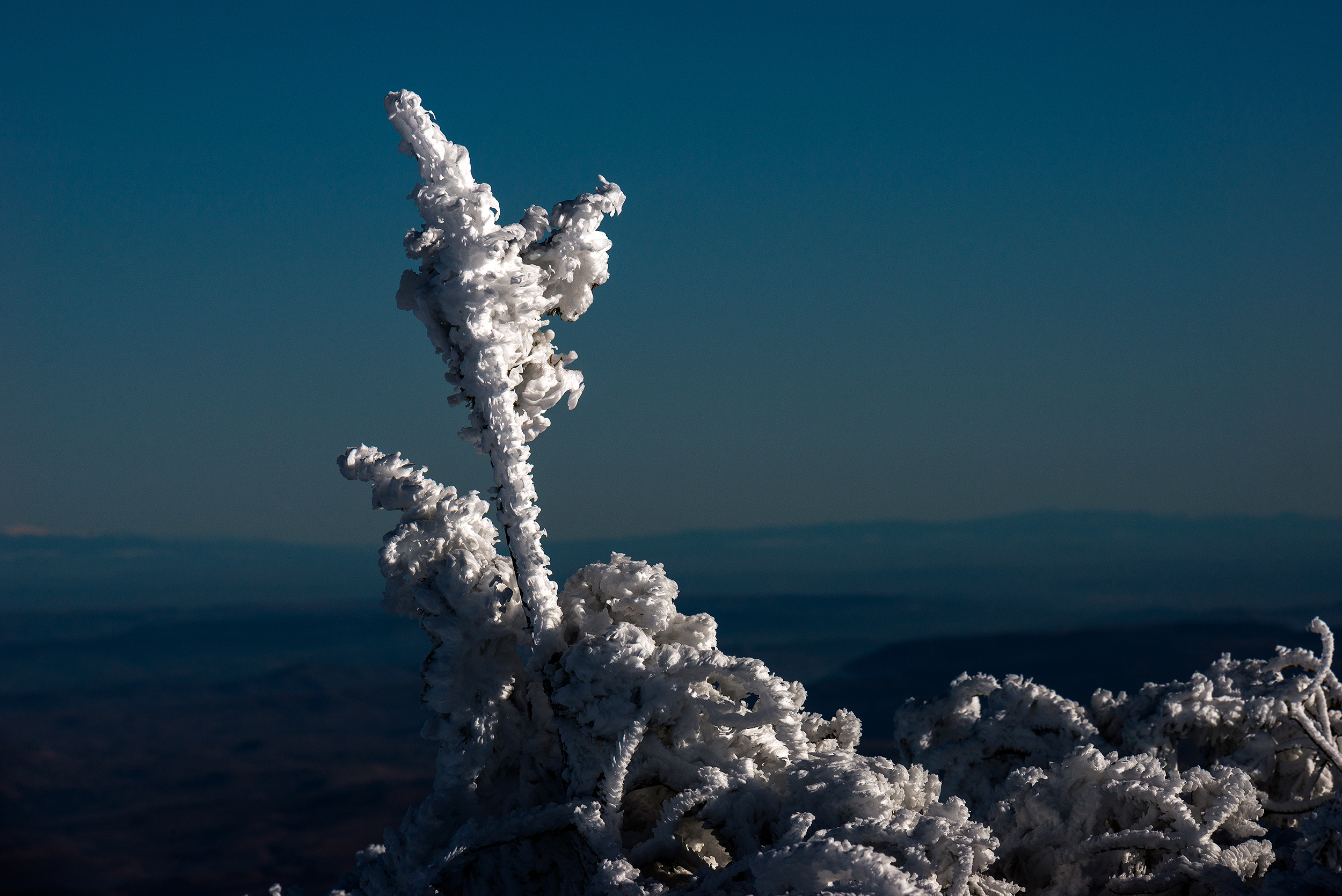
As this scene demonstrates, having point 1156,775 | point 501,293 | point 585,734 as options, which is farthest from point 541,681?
point 1156,775

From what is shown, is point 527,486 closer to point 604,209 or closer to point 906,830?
point 604,209

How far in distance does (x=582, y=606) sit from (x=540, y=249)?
1.37 meters

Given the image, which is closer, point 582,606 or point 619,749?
point 619,749

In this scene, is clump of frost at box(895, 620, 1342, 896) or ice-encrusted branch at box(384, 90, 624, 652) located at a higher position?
ice-encrusted branch at box(384, 90, 624, 652)

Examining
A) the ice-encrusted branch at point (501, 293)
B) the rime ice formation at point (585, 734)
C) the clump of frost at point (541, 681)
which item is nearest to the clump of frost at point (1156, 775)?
the rime ice formation at point (585, 734)

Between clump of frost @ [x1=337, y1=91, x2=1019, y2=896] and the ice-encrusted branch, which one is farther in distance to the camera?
the ice-encrusted branch

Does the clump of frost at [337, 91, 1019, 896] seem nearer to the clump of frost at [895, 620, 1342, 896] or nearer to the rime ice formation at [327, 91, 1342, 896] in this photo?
the rime ice formation at [327, 91, 1342, 896]

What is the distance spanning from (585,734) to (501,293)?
1632mm

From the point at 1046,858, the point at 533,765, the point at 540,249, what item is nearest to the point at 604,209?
the point at 540,249

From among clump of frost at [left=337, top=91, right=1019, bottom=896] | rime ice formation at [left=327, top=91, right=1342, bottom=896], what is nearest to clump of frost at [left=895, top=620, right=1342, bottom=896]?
rime ice formation at [left=327, top=91, right=1342, bottom=896]

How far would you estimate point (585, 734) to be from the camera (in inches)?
151

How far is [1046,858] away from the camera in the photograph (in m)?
4.07

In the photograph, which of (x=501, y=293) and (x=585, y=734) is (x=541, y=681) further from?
(x=501, y=293)

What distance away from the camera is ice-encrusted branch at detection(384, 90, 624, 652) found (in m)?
3.82
